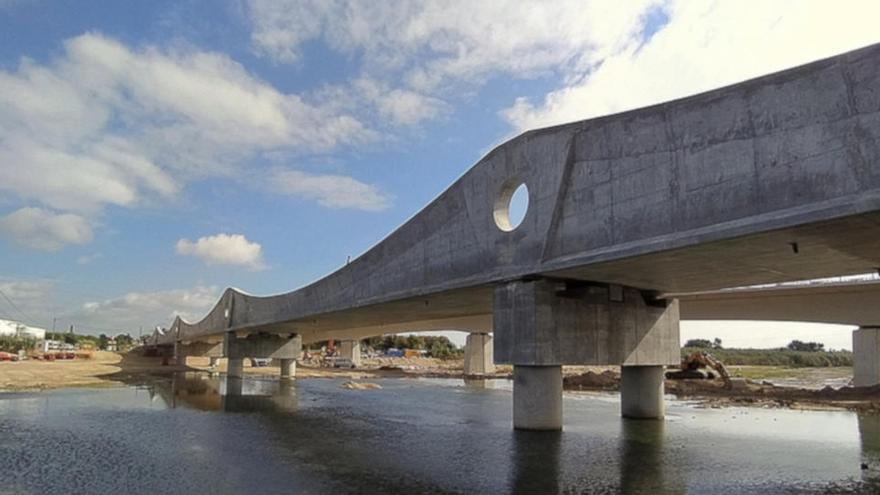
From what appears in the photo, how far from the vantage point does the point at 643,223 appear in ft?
63.2

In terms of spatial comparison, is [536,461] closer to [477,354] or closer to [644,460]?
[644,460]

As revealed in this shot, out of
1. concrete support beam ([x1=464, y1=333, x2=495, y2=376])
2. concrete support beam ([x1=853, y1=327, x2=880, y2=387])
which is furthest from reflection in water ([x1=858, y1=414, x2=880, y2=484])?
concrete support beam ([x1=464, y1=333, x2=495, y2=376])

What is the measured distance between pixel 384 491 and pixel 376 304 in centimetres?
2161

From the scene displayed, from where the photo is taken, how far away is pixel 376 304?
123ft

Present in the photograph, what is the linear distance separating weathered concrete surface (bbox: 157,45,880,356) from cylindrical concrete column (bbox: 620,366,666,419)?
5234mm

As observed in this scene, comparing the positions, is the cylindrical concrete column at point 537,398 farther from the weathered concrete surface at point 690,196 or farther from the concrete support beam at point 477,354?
the concrete support beam at point 477,354

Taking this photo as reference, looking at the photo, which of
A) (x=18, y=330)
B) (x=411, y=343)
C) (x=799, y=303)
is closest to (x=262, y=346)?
(x=799, y=303)

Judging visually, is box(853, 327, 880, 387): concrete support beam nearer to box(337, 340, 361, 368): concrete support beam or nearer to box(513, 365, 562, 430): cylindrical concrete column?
box(513, 365, 562, 430): cylindrical concrete column

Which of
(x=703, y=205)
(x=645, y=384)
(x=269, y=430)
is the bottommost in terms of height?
(x=269, y=430)

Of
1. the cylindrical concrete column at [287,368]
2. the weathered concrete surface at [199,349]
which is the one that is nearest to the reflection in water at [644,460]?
the cylindrical concrete column at [287,368]

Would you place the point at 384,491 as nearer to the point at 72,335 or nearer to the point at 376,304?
the point at 376,304

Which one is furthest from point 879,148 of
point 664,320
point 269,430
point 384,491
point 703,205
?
point 269,430

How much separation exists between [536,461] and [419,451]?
4.49 meters

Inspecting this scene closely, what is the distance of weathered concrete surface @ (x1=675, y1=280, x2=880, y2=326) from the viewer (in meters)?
44.4
